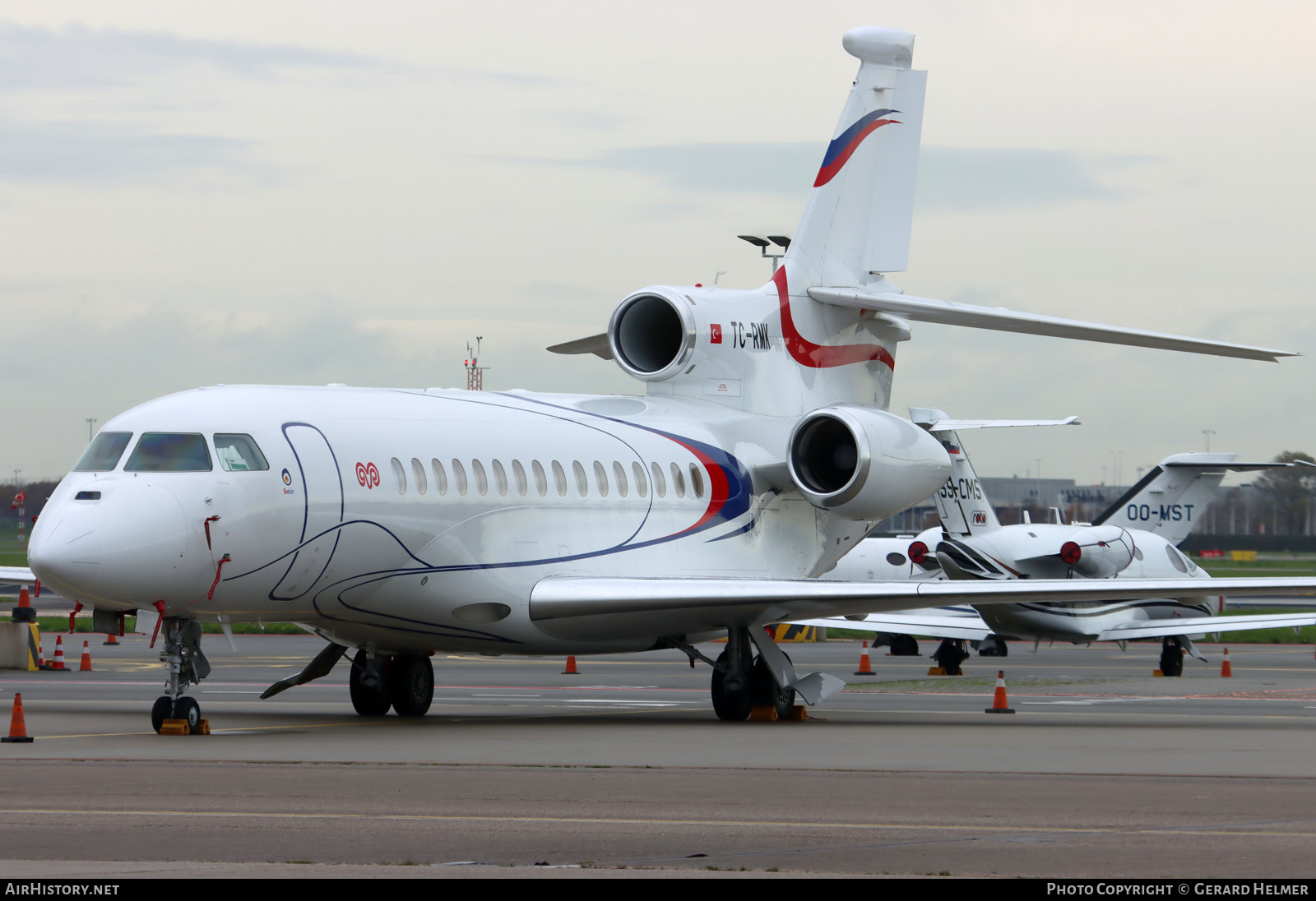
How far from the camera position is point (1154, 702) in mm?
25047

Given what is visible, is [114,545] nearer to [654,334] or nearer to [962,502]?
[654,334]

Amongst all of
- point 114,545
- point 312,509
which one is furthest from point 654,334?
point 114,545

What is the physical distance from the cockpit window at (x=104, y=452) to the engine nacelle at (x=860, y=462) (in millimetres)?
8708

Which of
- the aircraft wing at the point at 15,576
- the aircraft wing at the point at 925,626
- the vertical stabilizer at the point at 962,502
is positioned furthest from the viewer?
the vertical stabilizer at the point at 962,502

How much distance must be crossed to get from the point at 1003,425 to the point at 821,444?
564 cm

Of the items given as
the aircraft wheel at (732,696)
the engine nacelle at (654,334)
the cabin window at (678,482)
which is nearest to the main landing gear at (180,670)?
the aircraft wheel at (732,696)

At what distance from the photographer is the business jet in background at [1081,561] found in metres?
32.2

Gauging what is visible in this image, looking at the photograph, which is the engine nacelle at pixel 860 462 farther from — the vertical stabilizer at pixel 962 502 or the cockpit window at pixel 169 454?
the vertical stabilizer at pixel 962 502

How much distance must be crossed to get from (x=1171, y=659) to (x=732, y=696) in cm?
1349

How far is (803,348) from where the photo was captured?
25172 millimetres

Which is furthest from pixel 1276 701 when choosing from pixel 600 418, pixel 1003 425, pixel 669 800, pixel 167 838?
pixel 167 838

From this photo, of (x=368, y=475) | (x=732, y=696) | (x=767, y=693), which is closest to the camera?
(x=368, y=475)
